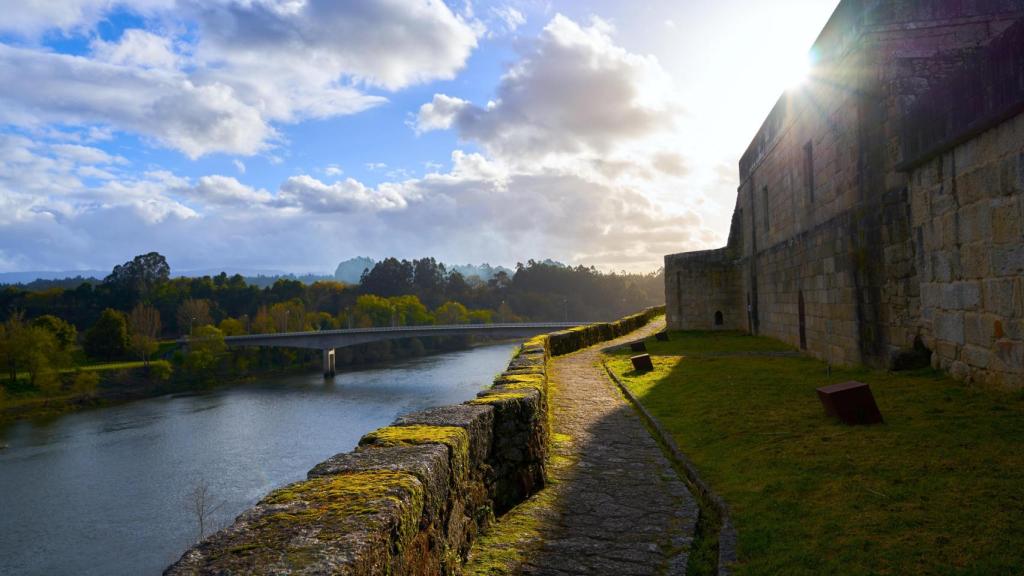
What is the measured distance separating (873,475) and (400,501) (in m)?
3.59

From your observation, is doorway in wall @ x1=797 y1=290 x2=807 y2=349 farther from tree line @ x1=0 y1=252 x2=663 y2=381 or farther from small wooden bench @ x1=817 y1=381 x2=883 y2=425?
tree line @ x1=0 y1=252 x2=663 y2=381

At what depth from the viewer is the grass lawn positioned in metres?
3.23

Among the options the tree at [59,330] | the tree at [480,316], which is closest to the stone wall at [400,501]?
the tree at [59,330]

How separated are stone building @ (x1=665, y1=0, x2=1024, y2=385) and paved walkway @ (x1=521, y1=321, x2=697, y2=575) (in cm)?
368

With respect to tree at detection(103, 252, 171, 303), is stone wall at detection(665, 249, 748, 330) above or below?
below

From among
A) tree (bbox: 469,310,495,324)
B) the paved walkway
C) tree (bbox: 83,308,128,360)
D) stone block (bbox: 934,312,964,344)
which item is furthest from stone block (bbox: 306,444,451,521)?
tree (bbox: 469,310,495,324)

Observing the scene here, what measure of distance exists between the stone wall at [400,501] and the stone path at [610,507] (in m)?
0.43

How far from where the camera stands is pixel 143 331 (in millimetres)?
64875

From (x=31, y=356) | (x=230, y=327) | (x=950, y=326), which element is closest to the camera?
(x=950, y=326)

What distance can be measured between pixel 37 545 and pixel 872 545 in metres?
23.9

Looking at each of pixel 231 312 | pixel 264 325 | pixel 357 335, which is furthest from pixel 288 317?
pixel 357 335

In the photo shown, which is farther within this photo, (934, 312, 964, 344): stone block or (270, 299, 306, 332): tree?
(270, 299, 306, 332): tree

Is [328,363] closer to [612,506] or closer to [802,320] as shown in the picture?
[802,320]

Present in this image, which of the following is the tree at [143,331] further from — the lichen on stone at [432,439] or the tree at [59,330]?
the lichen on stone at [432,439]
